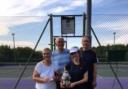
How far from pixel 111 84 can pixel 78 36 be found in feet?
10.9

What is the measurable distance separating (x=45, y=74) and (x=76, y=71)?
63 centimetres

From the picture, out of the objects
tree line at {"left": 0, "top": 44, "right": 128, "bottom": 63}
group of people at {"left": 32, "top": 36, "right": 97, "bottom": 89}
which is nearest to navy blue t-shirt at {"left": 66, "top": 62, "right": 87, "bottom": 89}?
group of people at {"left": 32, "top": 36, "right": 97, "bottom": 89}

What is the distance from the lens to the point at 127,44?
15.3 metres

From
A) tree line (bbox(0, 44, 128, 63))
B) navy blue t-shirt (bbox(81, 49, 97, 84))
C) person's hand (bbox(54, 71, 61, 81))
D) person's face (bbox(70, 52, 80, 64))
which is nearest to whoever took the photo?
person's face (bbox(70, 52, 80, 64))

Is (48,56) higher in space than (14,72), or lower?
higher

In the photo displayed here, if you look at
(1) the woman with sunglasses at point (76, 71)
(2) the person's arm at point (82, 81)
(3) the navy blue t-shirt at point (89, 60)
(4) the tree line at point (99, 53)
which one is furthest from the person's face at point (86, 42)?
(4) the tree line at point (99, 53)

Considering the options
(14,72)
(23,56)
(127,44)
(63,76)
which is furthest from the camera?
(14,72)

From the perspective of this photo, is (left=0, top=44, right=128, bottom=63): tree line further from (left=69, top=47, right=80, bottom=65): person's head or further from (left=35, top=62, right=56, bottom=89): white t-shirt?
(left=69, top=47, right=80, bottom=65): person's head

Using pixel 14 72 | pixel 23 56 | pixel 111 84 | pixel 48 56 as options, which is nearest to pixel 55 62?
pixel 48 56

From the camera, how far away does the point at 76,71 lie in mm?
8891

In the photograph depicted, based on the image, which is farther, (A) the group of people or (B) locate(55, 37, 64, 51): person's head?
(B) locate(55, 37, 64, 51): person's head

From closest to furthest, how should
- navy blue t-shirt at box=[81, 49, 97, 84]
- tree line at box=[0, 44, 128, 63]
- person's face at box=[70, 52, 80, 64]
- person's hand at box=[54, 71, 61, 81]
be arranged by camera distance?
person's face at box=[70, 52, 80, 64]
navy blue t-shirt at box=[81, 49, 97, 84]
person's hand at box=[54, 71, 61, 81]
tree line at box=[0, 44, 128, 63]

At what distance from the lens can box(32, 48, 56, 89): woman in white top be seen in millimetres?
9141

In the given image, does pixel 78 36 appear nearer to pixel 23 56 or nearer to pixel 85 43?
pixel 85 43
